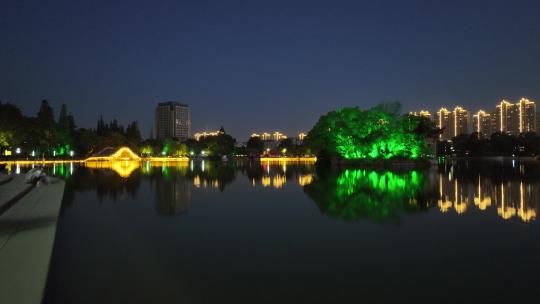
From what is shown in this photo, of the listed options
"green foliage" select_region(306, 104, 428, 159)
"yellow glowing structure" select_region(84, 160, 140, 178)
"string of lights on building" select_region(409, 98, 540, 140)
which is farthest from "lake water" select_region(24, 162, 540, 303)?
"string of lights on building" select_region(409, 98, 540, 140)

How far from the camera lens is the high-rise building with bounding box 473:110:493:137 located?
154 m

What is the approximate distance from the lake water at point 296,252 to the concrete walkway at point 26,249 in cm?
34

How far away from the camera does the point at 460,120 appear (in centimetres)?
15338

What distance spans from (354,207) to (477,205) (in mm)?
4215

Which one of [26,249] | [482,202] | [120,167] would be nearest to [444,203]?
[482,202]

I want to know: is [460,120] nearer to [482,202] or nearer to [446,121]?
[446,121]

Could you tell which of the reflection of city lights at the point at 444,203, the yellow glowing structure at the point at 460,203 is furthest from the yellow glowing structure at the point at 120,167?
the yellow glowing structure at the point at 460,203

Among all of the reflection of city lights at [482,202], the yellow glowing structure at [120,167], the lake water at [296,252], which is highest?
the yellow glowing structure at [120,167]

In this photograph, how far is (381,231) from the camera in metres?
9.12

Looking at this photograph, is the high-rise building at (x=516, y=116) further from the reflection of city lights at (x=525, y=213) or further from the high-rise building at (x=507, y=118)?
the reflection of city lights at (x=525, y=213)

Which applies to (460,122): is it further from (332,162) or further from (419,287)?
(419,287)

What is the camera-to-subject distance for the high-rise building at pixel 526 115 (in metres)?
139

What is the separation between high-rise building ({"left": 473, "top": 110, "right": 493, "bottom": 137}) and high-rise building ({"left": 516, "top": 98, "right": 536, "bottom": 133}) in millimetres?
13353

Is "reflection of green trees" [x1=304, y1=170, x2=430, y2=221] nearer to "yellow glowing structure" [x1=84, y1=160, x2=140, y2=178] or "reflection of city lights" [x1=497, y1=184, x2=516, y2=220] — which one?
"reflection of city lights" [x1=497, y1=184, x2=516, y2=220]
